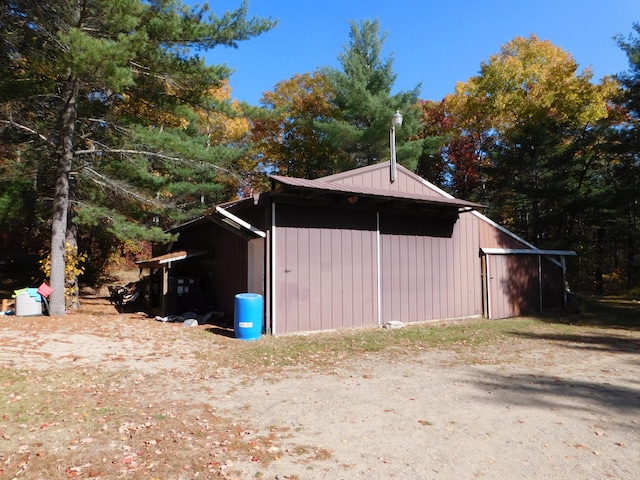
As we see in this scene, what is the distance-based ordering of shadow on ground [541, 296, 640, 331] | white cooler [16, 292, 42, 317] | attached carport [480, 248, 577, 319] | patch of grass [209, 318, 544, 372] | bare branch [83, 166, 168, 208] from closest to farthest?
patch of grass [209, 318, 544, 372] → white cooler [16, 292, 42, 317] → bare branch [83, 166, 168, 208] → shadow on ground [541, 296, 640, 331] → attached carport [480, 248, 577, 319]

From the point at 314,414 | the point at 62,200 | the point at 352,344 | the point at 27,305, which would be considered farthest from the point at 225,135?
the point at 314,414

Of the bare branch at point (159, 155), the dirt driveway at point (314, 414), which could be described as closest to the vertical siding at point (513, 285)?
the dirt driveway at point (314, 414)

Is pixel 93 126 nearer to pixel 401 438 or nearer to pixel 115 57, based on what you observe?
pixel 115 57

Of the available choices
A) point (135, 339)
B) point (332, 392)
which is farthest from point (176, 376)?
point (135, 339)

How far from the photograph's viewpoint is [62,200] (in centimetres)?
1091

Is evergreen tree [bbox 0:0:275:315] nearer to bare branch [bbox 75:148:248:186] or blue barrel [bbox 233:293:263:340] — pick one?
bare branch [bbox 75:148:248:186]

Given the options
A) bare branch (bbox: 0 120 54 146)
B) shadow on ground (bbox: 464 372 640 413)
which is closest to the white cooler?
bare branch (bbox: 0 120 54 146)

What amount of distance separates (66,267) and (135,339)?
5.30 m

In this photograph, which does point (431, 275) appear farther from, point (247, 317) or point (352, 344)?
point (247, 317)

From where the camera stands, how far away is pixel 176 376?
5.80 meters

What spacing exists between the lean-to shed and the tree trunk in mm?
2268

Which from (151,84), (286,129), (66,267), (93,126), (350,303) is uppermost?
(286,129)

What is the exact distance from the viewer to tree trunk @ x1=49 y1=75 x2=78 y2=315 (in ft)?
35.1

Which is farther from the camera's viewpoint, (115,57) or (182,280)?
(182,280)
